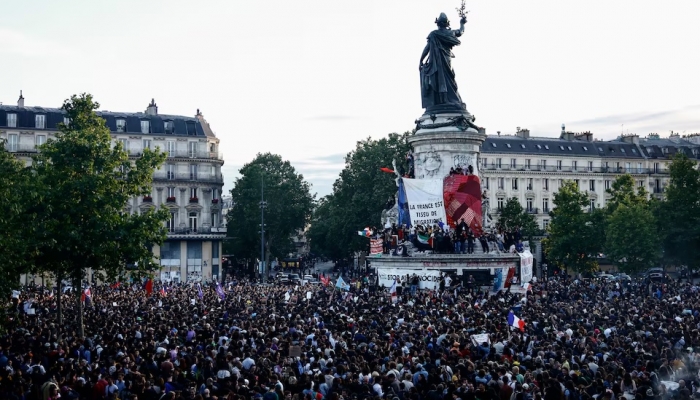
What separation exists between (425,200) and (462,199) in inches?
119

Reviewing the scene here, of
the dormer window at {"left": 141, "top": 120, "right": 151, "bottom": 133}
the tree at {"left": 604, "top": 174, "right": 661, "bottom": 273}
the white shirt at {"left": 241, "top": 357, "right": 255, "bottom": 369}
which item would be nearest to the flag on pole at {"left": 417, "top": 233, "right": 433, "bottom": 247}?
the tree at {"left": 604, "top": 174, "right": 661, "bottom": 273}

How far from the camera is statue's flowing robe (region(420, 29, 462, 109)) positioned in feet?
202

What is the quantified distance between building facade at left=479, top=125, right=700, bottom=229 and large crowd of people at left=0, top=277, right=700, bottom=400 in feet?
211

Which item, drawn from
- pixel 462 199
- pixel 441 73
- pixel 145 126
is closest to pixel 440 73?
pixel 441 73

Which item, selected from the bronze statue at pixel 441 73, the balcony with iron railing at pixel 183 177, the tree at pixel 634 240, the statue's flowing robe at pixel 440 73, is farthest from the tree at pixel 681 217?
the balcony with iron railing at pixel 183 177

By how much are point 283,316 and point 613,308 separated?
13199 mm

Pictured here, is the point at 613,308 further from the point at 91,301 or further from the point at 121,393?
the point at 91,301

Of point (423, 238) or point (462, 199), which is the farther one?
point (462, 199)

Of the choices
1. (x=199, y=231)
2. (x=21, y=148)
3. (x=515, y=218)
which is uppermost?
(x=21, y=148)

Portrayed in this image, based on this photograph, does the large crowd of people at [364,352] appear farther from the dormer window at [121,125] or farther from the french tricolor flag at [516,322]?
the dormer window at [121,125]

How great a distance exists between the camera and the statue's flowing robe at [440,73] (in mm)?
61469

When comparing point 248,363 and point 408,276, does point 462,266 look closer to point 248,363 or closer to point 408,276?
point 408,276

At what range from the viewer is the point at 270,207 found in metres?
96.9

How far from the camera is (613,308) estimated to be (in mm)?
35688
